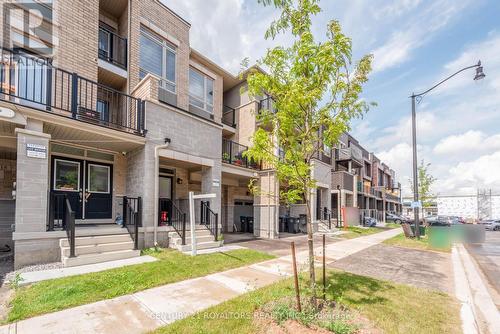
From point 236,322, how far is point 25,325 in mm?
3121

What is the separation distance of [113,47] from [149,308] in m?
11.2

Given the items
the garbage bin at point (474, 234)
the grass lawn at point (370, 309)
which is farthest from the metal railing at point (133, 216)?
the garbage bin at point (474, 234)

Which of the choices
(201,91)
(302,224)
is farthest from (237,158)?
(302,224)

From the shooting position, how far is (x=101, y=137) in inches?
313

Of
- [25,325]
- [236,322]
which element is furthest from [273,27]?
[25,325]

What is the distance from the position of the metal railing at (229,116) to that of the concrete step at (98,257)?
1081 centimetres

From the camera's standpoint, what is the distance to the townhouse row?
21.2 feet

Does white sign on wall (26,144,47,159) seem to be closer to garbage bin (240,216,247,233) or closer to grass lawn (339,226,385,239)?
garbage bin (240,216,247,233)

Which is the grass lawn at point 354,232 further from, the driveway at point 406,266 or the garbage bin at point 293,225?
the driveway at point 406,266

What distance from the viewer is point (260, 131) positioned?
448 cm

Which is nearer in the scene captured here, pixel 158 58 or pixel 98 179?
pixel 98 179

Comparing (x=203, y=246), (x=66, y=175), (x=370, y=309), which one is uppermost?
(x=66, y=175)

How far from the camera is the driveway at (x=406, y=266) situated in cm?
634

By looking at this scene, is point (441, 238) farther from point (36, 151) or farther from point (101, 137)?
point (36, 151)
